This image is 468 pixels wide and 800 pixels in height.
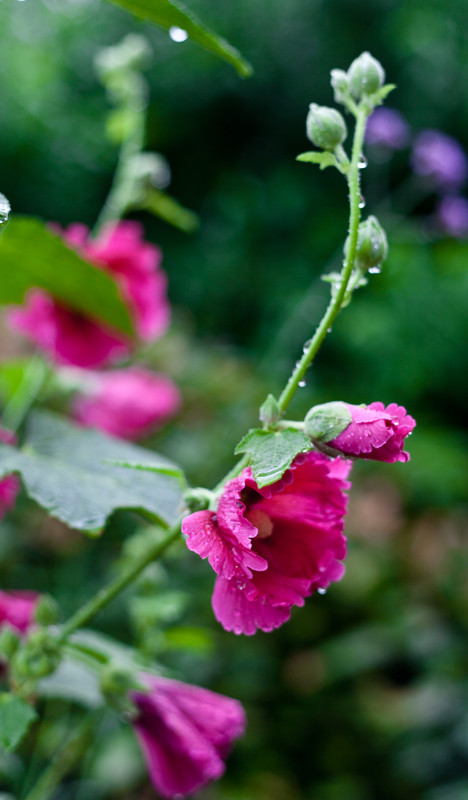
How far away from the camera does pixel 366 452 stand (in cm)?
20

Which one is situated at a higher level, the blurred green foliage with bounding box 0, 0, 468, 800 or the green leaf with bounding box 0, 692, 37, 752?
the green leaf with bounding box 0, 692, 37, 752

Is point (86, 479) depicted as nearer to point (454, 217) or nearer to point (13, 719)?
point (13, 719)

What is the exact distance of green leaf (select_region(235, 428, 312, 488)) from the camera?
184 mm

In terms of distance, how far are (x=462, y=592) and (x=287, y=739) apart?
15.1 inches

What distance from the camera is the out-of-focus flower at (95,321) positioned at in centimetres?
45

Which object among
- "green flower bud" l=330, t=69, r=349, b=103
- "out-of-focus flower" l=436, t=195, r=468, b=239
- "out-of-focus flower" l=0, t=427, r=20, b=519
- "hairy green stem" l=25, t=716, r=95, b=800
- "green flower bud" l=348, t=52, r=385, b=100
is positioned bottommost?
"hairy green stem" l=25, t=716, r=95, b=800

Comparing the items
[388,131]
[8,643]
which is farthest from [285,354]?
[8,643]

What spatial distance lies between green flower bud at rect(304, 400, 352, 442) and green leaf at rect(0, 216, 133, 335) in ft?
0.61

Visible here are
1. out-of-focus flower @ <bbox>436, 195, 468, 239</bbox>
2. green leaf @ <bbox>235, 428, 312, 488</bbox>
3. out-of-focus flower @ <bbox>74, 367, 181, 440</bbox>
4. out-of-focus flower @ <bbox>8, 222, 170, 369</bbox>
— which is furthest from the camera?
out-of-focus flower @ <bbox>436, 195, 468, 239</bbox>

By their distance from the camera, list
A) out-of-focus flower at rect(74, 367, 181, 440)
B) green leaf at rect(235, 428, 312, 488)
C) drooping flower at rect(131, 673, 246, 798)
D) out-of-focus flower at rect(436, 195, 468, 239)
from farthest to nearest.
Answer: out-of-focus flower at rect(436, 195, 468, 239) < out-of-focus flower at rect(74, 367, 181, 440) < drooping flower at rect(131, 673, 246, 798) < green leaf at rect(235, 428, 312, 488)

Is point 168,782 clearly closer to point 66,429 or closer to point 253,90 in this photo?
point 66,429

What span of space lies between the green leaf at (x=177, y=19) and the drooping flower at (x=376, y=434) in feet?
0.38

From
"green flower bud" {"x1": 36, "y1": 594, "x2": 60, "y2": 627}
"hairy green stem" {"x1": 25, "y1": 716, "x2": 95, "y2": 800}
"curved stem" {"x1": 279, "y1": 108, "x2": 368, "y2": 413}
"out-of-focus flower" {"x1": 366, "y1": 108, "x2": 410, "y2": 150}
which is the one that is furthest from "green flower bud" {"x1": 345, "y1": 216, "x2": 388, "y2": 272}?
"out-of-focus flower" {"x1": 366, "y1": 108, "x2": 410, "y2": 150}

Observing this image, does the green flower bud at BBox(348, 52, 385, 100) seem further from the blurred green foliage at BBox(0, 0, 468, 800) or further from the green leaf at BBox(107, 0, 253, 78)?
the blurred green foliage at BBox(0, 0, 468, 800)
